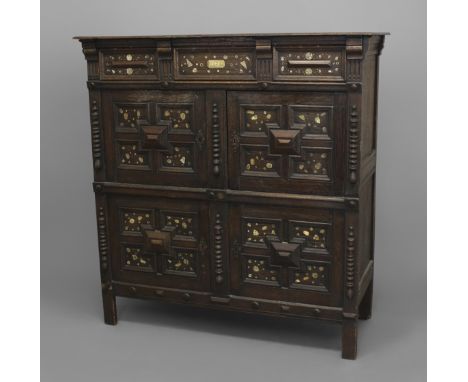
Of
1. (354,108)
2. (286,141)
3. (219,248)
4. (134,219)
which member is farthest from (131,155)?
(354,108)

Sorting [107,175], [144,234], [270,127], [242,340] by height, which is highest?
[270,127]

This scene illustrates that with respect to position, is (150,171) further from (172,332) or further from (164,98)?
(172,332)

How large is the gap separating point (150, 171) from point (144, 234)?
36 centimetres

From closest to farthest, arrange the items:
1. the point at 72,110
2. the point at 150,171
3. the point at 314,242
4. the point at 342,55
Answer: the point at 342,55 → the point at 314,242 → the point at 150,171 → the point at 72,110

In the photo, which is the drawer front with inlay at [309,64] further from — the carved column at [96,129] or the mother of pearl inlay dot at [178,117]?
the carved column at [96,129]

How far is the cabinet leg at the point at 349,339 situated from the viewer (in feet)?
13.8

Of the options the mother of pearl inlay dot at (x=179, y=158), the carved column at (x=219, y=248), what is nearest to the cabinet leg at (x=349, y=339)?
the carved column at (x=219, y=248)

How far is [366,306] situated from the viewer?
472 centimetres

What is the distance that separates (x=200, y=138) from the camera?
429cm

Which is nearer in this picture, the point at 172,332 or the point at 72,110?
the point at 172,332

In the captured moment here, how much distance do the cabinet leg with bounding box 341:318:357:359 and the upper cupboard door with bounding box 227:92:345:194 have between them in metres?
0.69

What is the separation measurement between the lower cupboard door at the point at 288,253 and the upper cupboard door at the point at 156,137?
37cm

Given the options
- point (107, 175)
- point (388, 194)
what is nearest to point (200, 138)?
point (107, 175)

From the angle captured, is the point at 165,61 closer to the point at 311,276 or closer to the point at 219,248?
the point at 219,248
